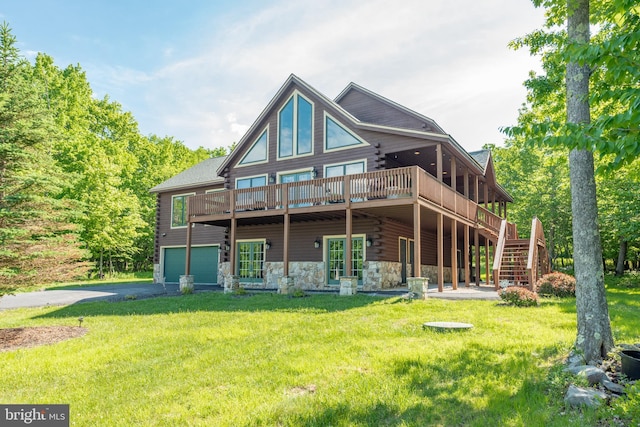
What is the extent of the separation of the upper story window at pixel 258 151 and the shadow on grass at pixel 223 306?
293 inches

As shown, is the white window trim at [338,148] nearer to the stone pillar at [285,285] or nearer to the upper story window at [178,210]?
the stone pillar at [285,285]

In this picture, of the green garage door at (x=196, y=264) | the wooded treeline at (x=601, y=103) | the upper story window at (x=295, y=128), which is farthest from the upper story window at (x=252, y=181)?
the wooded treeline at (x=601, y=103)

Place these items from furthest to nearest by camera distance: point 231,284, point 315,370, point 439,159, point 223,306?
point 231,284 → point 439,159 → point 223,306 → point 315,370

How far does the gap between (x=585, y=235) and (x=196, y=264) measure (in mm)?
18924

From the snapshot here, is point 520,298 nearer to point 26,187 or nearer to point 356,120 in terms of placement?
point 356,120

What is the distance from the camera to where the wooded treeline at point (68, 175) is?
8.15 meters

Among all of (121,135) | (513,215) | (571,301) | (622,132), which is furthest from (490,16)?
(121,135)

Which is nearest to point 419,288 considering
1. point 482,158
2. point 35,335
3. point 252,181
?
point 35,335

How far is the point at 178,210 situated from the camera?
22.2 metres

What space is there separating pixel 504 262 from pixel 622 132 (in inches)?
520

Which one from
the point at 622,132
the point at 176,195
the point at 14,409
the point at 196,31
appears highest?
the point at 196,31

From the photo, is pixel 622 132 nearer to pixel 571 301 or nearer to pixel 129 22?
pixel 571 301

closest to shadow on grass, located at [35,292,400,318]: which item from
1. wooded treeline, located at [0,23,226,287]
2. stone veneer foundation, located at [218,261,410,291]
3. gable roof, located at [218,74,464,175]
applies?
wooded treeline, located at [0,23,226,287]

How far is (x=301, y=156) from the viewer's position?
672 inches
